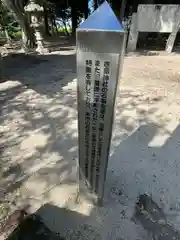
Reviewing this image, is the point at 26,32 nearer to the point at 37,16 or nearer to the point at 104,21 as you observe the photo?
the point at 37,16

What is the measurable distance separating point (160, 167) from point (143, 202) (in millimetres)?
691

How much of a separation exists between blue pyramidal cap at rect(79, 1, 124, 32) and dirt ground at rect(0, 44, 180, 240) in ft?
1.79

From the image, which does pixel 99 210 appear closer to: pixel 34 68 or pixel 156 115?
pixel 156 115

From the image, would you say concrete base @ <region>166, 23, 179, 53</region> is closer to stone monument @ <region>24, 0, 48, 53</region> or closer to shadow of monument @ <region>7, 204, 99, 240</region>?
stone monument @ <region>24, 0, 48, 53</region>

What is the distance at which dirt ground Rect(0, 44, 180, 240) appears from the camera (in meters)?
2.06

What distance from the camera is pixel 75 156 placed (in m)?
2.91

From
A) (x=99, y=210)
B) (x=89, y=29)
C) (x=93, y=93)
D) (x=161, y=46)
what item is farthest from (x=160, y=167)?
(x=161, y=46)

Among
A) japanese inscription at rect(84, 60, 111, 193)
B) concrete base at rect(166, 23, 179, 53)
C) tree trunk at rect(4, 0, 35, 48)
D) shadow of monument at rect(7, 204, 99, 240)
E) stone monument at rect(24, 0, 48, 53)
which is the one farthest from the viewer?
concrete base at rect(166, 23, 179, 53)

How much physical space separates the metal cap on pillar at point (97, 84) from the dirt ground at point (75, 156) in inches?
8.8

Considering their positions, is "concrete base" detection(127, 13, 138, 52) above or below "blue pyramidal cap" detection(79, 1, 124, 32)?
below

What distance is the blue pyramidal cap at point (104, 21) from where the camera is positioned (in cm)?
115

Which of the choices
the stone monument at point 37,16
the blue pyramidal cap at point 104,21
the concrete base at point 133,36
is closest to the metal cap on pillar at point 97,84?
the blue pyramidal cap at point 104,21

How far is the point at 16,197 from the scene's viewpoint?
2281 mm

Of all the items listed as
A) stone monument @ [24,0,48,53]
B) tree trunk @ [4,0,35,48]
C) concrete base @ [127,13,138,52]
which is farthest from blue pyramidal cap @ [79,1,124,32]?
concrete base @ [127,13,138,52]
